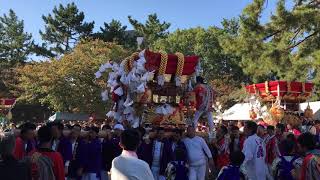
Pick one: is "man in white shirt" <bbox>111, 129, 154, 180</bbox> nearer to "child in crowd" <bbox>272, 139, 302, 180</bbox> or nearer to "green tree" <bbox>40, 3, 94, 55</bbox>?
"child in crowd" <bbox>272, 139, 302, 180</bbox>

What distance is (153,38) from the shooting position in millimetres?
57781

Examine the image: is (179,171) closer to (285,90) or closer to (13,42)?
(285,90)

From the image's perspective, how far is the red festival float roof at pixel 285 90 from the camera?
22203mm

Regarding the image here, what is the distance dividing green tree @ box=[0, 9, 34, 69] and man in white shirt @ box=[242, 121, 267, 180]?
50.3 meters

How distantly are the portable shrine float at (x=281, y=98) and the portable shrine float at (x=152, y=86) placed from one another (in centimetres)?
898

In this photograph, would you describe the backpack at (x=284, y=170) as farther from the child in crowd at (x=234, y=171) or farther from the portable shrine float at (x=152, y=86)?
the portable shrine float at (x=152, y=86)

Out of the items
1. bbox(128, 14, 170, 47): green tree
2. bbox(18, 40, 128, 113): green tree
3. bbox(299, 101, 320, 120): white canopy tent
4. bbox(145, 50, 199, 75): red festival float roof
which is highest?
bbox(128, 14, 170, 47): green tree

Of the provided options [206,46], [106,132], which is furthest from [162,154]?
[206,46]

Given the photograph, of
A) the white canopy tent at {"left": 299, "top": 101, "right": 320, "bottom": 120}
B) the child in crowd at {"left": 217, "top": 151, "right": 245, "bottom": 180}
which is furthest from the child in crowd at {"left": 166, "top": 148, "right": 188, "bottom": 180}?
the white canopy tent at {"left": 299, "top": 101, "right": 320, "bottom": 120}

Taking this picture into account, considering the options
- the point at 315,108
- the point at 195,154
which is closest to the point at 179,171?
the point at 195,154

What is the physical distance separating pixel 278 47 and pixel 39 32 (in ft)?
147

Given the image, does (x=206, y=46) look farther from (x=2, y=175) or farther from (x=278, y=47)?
(x=2, y=175)

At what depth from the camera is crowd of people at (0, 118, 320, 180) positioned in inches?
223

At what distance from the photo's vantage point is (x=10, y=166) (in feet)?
16.0
